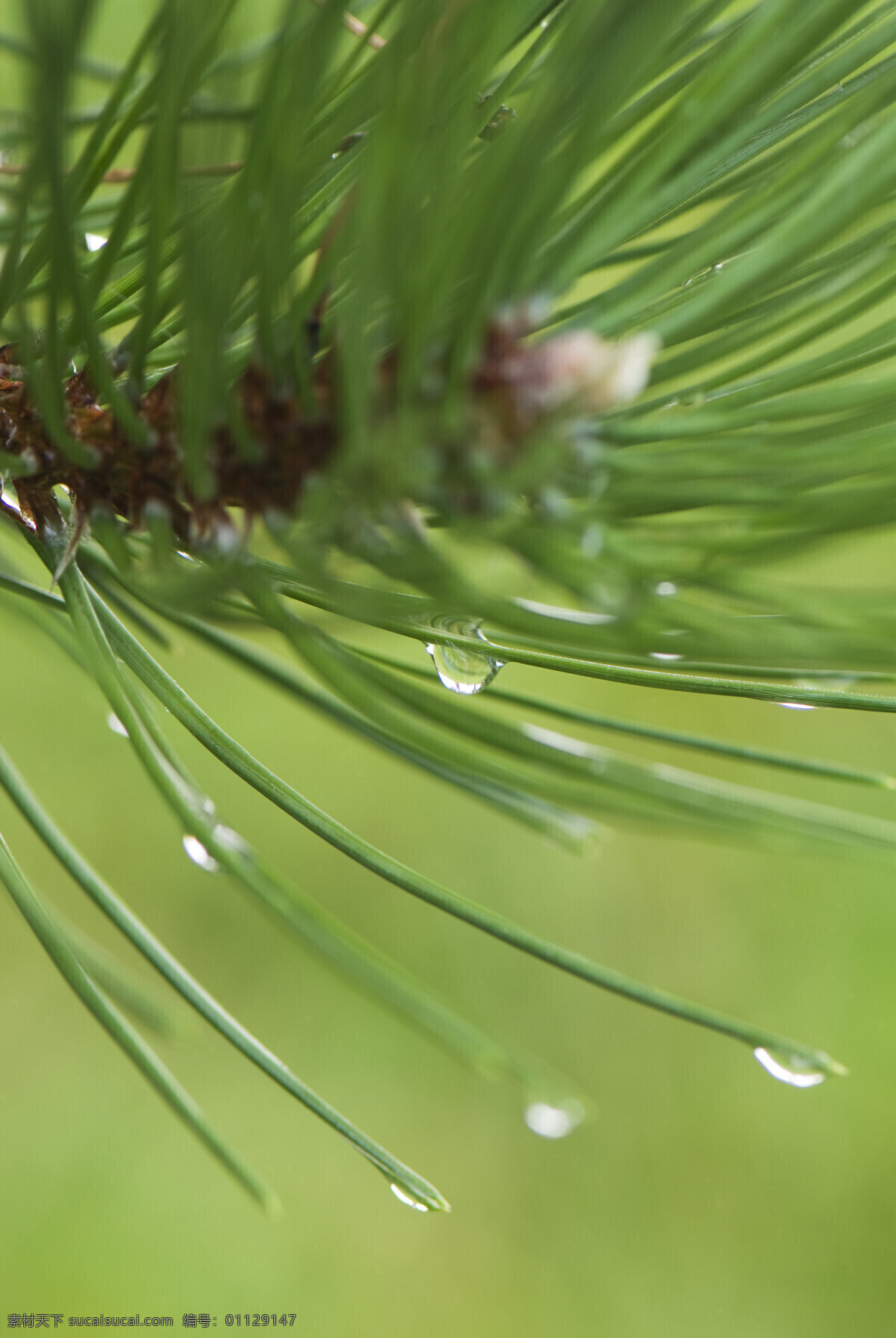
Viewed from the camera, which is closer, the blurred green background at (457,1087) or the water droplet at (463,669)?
the water droplet at (463,669)

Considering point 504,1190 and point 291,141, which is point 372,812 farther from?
point 291,141

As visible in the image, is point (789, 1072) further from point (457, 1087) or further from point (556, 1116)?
point (457, 1087)

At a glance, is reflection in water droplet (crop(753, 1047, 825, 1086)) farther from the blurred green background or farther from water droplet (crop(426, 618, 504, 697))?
the blurred green background

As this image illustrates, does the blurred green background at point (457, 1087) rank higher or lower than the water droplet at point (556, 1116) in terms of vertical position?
higher

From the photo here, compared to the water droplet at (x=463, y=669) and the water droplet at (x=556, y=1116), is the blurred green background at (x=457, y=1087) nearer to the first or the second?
the water droplet at (x=556, y=1116)

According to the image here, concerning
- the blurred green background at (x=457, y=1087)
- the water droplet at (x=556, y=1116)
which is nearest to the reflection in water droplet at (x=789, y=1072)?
the water droplet at (x=556, y=1116)

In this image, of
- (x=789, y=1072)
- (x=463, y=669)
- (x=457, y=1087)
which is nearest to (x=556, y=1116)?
(x=789, y=1072)

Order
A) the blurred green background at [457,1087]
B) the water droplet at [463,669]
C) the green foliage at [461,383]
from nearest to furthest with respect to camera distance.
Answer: the green foliage at [461,383] → the water droplet at [463,669] → the blurred green background at [457,1087]

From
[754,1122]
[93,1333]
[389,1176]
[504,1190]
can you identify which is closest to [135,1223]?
[93,1333]
